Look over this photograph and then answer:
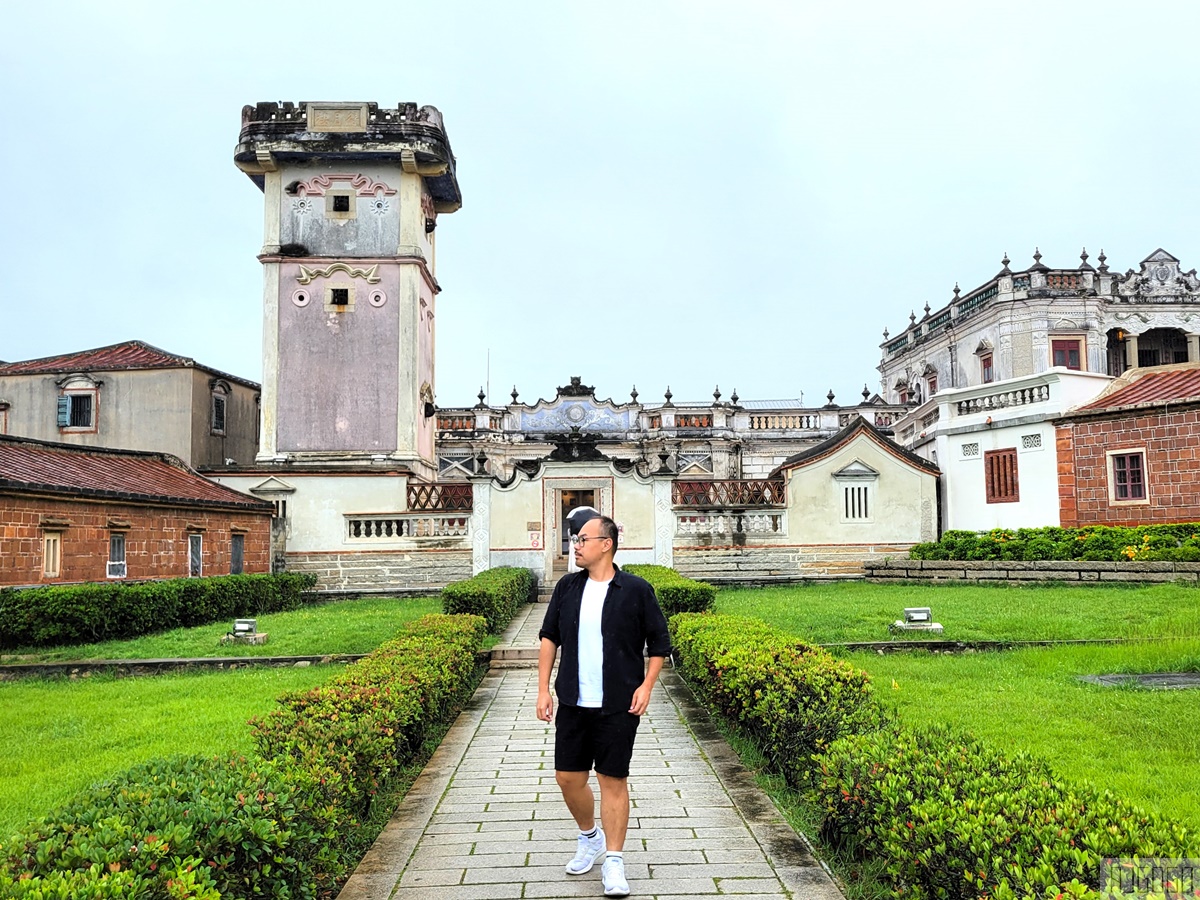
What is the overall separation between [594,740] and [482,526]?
17.9 metres

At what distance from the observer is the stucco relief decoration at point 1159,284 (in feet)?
122

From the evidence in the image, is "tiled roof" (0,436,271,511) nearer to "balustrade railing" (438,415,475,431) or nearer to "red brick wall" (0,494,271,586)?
"red brick wall" (0,494,271,586)

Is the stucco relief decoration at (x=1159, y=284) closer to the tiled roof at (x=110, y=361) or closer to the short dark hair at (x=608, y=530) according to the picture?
the tiled roof at (x=110, y=361)

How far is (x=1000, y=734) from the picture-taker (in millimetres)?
7316

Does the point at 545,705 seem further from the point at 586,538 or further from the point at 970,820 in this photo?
the point at 970,820

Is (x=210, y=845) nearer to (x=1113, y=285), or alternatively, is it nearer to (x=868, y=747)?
(x=868, y=747)

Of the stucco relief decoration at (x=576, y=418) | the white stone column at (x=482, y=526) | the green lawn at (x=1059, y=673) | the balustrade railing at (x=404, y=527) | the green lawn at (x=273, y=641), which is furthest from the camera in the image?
the stucco relief decoration at (x=576, y=418)

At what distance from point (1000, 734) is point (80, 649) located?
1251 cm

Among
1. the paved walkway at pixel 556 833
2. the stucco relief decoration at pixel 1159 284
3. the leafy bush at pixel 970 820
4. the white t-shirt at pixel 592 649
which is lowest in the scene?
the paved walkway at pixel 556 833

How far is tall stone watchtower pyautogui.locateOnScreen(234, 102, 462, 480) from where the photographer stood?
26.7 meters

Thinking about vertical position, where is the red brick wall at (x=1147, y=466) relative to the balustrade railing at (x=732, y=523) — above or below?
above

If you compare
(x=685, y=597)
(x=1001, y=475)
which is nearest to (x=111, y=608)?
(x=685, y=597)

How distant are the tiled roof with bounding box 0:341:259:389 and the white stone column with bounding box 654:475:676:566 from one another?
14681 millimetres

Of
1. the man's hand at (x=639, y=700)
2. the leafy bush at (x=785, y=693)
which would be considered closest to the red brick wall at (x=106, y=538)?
the leafy bush at (x=785, y=693)
